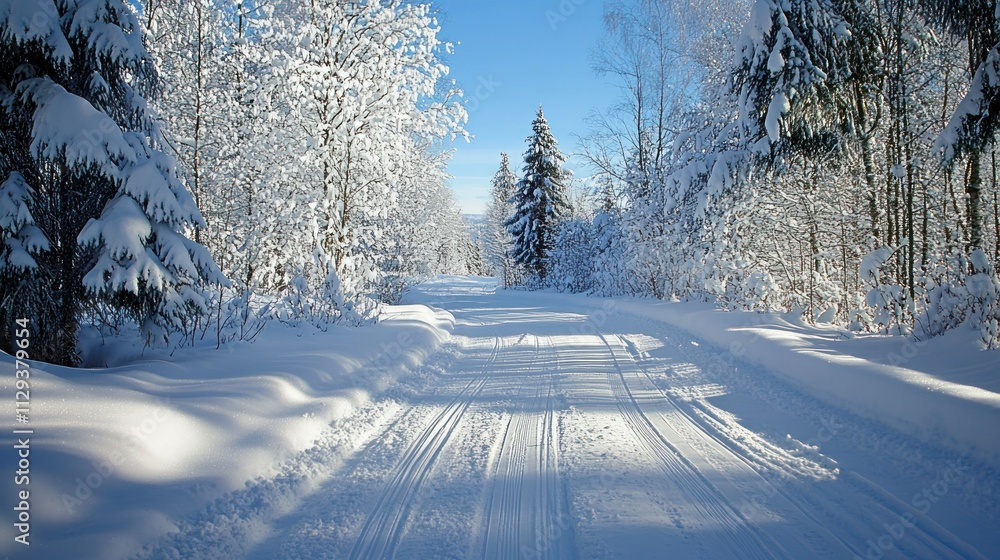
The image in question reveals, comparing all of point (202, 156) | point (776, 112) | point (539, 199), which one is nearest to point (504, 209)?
point (539, 199)

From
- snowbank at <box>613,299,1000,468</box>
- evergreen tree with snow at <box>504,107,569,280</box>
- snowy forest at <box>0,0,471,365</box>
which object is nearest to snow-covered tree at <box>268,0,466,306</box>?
snowy forest at <box>0,0,471,365</box>

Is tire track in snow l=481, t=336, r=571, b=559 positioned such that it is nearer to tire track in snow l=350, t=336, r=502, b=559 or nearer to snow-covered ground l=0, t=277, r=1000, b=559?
snow-covered ground l=0, t=277, r=1000, b=559

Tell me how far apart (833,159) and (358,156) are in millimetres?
10509

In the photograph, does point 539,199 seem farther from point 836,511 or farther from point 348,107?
point 836,511

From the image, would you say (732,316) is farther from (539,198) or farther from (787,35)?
(539,198)

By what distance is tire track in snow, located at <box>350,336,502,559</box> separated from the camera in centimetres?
279

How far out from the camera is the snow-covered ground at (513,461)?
107 inches

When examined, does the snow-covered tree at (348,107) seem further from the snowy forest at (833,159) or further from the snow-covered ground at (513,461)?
the snowy forest at (833,159)

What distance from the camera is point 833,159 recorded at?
400 inches

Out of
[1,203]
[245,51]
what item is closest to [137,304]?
[1,203]

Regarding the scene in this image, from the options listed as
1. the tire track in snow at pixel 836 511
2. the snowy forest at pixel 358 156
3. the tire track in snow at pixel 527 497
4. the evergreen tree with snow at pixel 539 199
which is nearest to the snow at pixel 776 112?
the snowy forest at pixel 358 156

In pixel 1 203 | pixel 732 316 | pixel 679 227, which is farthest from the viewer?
pixel 679 227

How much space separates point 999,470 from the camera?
3365 mm

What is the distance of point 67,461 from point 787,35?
12332 millimetres
